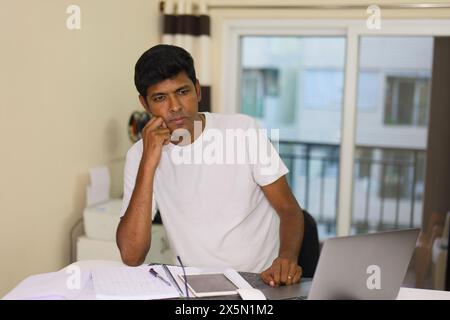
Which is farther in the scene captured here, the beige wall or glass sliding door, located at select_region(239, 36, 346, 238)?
glass sliding door, located at select_region(239, 36, 346, 238)

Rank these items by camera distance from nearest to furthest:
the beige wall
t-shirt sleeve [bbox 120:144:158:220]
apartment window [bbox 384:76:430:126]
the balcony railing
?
t-shirt sleeve [bbox 120:144:158:220] → the beige wall → the balcony railing → apartment window [bbox 384:76:430:126]

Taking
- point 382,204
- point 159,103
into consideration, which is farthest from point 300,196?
point 159,103

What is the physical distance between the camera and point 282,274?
1378 mm

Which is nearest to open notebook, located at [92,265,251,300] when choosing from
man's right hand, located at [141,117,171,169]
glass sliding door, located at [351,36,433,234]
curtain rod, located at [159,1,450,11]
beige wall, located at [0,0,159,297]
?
man's right hand, located at [141,117,171,169]

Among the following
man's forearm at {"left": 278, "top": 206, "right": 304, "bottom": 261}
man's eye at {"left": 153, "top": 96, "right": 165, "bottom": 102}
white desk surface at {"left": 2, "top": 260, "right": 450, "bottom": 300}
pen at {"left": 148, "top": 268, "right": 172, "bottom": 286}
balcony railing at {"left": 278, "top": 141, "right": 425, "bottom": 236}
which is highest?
man's eye at {"left": 153, "top": 96, "right": 165, "bottom": 102}

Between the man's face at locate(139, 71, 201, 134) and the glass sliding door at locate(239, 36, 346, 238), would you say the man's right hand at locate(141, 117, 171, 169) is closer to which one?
the man's face at locate(139, 71, 201, 134)

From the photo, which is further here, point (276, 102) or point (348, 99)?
point (276, 102)

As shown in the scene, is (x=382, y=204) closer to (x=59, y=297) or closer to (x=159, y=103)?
(x=159, y=103)

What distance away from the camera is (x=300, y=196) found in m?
5.27

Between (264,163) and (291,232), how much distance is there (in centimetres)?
24

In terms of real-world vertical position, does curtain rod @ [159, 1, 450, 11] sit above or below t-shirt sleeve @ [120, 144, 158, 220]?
above

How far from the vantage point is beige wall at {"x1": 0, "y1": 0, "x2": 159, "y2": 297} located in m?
2.07

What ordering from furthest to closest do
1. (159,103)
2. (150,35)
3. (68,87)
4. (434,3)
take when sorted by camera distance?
(150,35) < (434,3) < (68,87) < (159,103)
